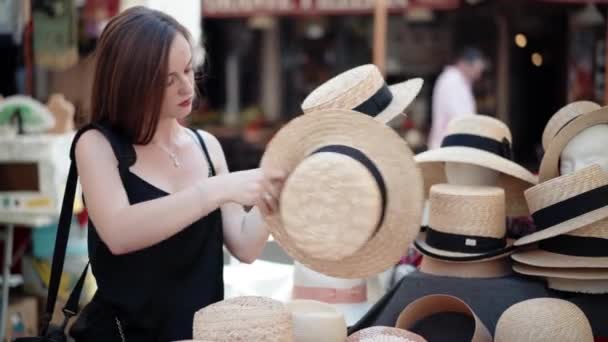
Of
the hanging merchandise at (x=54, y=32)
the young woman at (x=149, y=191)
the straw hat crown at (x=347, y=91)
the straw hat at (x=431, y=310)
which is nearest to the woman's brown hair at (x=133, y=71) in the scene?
the young woman at (x=149, y=191)

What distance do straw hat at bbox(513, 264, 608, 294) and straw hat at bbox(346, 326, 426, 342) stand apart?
0.66m

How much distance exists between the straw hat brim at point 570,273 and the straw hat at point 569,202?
0.10m

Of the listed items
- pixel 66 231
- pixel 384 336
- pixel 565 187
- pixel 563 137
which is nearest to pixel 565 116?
pixel 563 137

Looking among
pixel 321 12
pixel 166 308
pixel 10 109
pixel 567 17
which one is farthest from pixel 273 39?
pixel 166 308

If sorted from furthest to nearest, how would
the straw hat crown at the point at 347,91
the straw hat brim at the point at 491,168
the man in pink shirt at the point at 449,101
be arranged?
the man in pink shirt at the point at 449,101 < the straw hat brim at the point at 491,168 < the straw hat crown at the point at 347,91

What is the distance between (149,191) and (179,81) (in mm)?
287

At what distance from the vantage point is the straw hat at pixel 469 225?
2.80 metres

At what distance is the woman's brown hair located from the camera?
212 centimetres

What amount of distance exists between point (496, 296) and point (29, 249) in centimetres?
381

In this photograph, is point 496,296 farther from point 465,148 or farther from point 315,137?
point 315,137

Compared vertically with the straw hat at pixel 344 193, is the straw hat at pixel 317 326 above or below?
below

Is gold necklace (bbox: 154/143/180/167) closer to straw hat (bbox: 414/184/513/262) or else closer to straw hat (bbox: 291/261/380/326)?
straw hat (bbox: 414/184/513/262)

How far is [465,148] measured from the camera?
315 cm

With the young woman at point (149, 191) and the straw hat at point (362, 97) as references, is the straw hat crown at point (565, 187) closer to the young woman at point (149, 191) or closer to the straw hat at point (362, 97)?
the straw hat at point (362, 97)
